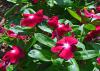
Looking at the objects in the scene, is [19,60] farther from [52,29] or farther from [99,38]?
[99,38]

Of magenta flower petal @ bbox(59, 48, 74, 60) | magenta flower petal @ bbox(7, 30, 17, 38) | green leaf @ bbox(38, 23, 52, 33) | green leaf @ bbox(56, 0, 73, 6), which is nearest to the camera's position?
magenta flower petal @ bbox(59, 48, 74, 60)

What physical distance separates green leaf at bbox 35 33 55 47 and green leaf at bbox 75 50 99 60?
0.54ft

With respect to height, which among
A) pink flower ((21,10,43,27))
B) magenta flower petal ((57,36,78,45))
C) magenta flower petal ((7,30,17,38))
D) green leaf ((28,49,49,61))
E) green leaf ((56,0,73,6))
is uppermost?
pink flower ((21,10,43,27))

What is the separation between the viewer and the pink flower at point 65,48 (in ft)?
6.72

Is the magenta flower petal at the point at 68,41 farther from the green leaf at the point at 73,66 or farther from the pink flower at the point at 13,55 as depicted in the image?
the pink flower at the point at 13,55

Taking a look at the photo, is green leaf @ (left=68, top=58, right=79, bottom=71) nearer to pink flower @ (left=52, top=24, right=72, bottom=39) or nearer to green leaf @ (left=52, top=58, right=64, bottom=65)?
green leaf @ (left=52, top=58, right=64, bottom=65)

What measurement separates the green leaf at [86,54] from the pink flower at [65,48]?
10 centimetres

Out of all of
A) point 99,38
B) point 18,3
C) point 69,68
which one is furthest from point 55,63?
point 18,3

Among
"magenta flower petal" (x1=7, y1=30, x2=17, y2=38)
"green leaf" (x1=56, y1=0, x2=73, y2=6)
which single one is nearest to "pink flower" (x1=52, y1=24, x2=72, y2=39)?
"magenta flower petal" (x1=7, y1=30, x2=17, y2=38)

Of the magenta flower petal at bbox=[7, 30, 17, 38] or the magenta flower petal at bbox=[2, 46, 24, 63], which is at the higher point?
the magenta flower petal at bbox=[7, 30, 17, 38]

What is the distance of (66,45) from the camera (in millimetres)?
2094

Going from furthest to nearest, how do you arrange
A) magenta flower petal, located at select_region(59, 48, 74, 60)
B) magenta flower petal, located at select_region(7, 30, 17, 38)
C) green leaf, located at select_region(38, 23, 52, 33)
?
magenta flower petal, located at select_region(7, 30, 17, 38), green leaf, located at select_region(38, 23, 52, 33), magenta flower petal, located at select_region(59, 48, 74, 60)

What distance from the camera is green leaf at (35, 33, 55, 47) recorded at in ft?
7.30

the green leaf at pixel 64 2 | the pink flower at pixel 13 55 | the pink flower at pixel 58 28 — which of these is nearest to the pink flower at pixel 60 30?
the pink flower at pixel 58 28
